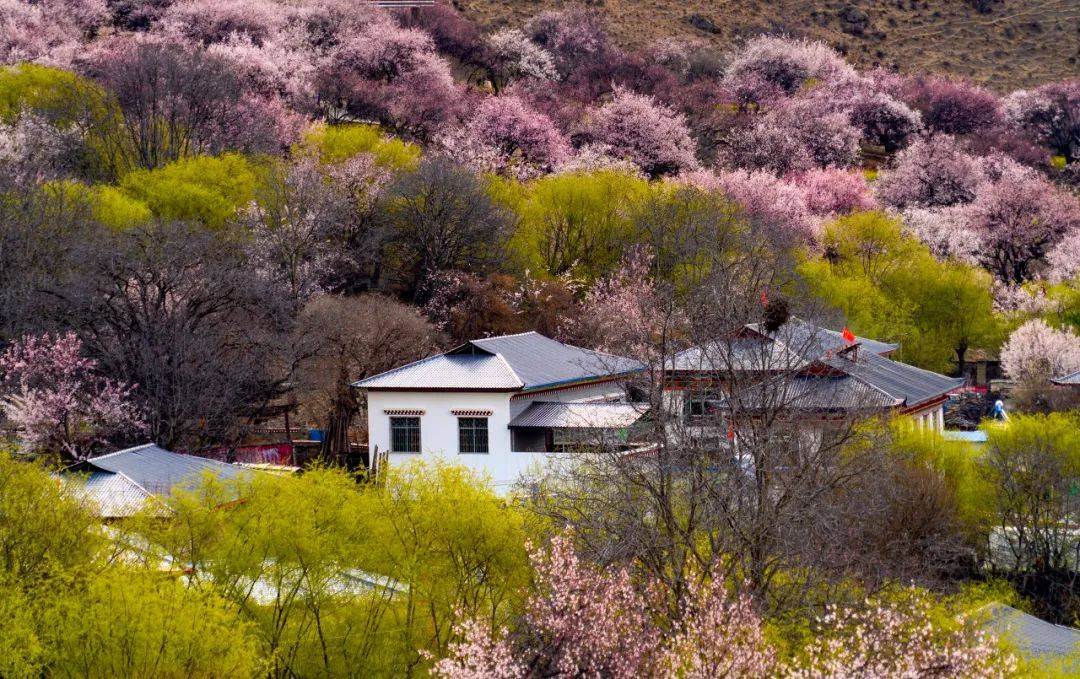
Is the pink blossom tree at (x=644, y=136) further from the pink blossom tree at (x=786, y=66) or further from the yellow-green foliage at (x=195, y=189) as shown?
the yellow-green foliage at (x=195, y=189)

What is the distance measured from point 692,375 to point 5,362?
56.9ft

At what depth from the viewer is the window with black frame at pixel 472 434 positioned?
41.7 meters

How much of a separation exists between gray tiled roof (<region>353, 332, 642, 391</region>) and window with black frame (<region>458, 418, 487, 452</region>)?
1011mm

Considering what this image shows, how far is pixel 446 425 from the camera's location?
41.8m

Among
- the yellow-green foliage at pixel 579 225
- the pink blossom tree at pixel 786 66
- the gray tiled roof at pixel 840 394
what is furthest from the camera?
the pink blossom tree at pixel 786 66

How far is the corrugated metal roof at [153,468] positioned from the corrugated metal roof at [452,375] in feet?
35.3

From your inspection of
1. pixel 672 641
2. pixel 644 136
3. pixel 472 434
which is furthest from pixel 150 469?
pixel 644 136

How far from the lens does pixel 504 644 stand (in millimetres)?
18828

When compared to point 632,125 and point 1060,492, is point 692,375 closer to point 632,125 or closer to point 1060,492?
point 1060,492

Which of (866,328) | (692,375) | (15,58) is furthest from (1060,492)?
(15,58)

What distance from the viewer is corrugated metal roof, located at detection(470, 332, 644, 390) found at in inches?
1678

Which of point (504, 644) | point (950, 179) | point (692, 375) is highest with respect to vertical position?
point (504, 644)

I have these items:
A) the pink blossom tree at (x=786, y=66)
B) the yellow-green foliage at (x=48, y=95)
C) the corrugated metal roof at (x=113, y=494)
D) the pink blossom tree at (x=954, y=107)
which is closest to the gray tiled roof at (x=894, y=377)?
the corrugated metal roof at (x=113, y=494)

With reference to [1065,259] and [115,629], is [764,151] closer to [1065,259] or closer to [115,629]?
[1065,259]
